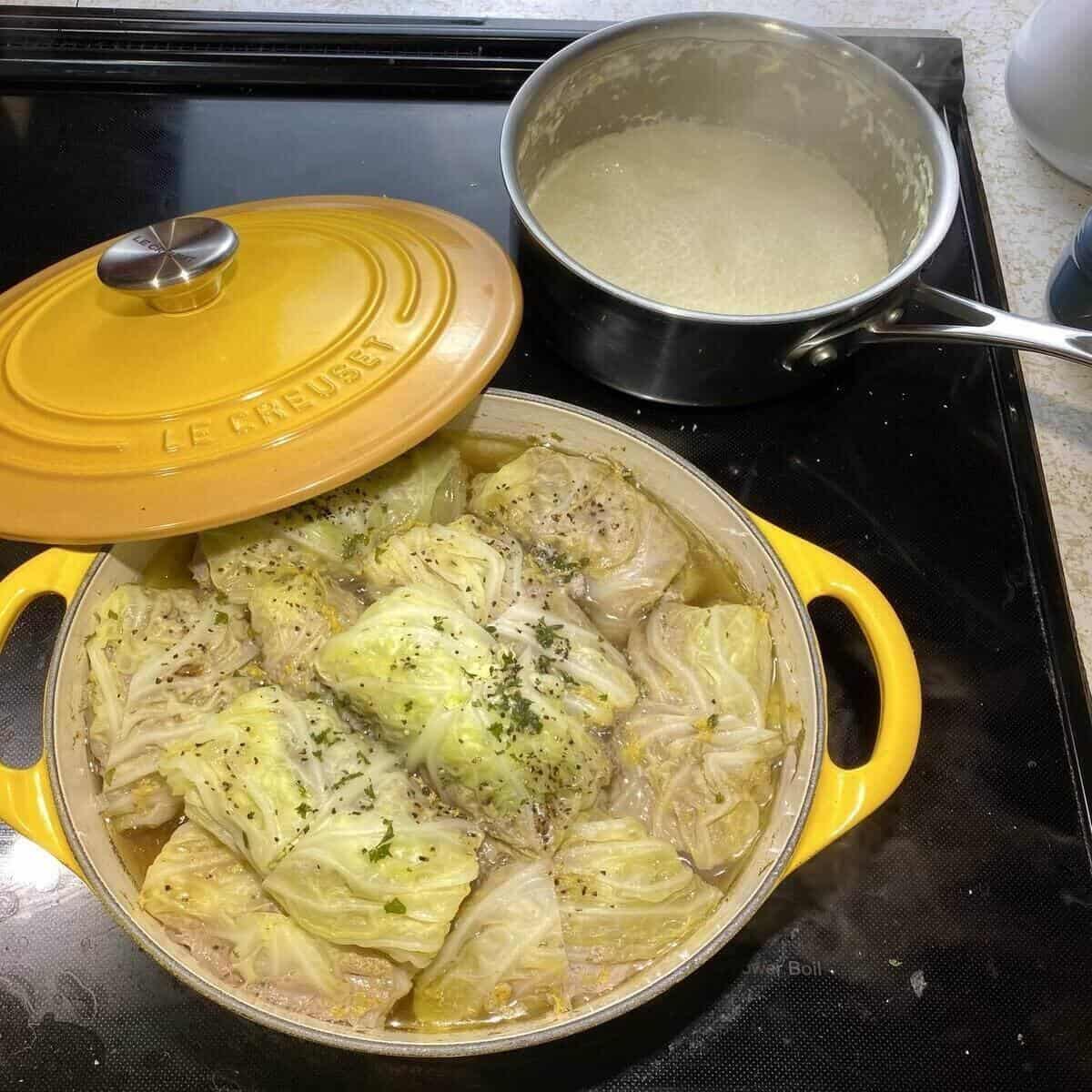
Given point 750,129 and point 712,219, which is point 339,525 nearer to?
point 712,219

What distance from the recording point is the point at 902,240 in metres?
2.19

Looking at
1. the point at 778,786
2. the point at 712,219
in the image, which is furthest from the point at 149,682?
the point at 712,219

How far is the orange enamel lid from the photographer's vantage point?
4.68 feet

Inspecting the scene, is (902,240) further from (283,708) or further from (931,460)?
(283,708)

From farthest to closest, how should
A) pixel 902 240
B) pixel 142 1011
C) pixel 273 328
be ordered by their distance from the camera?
pixel 902 240 → pixel 142 1011 → pixel 273 328

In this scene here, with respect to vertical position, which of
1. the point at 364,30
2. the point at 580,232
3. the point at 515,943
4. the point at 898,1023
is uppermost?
the point at 364,30

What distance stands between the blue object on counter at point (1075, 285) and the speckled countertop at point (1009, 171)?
115 mm

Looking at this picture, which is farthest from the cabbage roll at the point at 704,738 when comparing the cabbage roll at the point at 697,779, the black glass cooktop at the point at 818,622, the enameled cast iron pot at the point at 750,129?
the enameled cast iron pot at the point at 750,129

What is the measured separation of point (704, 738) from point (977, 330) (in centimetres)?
112

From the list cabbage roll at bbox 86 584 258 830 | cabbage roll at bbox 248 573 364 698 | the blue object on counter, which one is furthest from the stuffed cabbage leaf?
the blue object on counter

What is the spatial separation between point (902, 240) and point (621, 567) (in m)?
1.13

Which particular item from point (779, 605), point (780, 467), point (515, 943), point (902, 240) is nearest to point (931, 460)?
point (780, 467)

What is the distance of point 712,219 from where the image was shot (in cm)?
229

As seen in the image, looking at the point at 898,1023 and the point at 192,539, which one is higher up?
the point at 192,539
